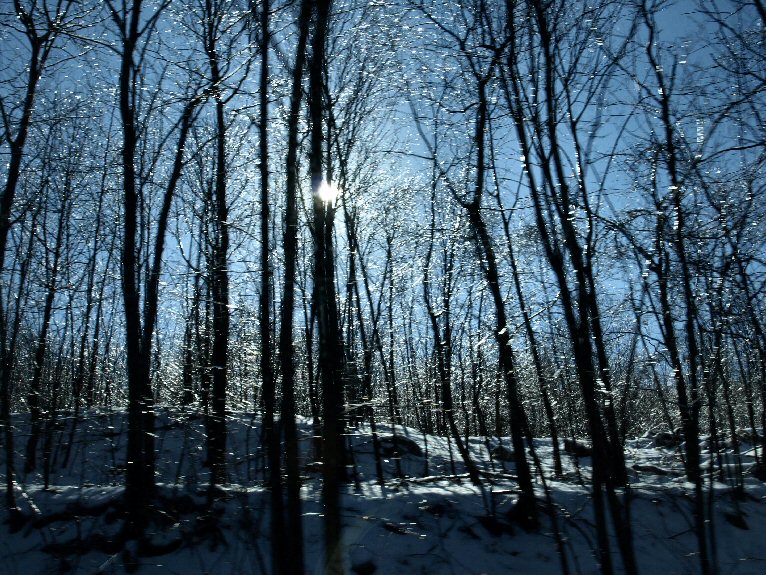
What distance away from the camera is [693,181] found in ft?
17.9

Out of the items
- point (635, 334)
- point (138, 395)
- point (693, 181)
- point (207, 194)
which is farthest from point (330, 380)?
point (207, 194)

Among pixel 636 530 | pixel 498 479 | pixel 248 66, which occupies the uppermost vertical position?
pixel 248 66

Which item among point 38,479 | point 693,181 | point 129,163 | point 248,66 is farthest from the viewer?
point 38,479

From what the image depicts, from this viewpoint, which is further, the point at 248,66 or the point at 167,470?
the point at 167,470

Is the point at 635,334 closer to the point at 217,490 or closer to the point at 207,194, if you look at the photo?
the point at 217,490

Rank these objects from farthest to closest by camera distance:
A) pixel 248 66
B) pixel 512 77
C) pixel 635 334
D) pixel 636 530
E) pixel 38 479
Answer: pixel 38 479 → pixel 636 530 → pixel 248 66 → pixel 512 77 → pixel 635 334

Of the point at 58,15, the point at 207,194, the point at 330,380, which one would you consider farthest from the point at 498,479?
the point at 58,15

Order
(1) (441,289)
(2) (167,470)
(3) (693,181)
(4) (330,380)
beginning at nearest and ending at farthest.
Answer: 1. (4) (330,380)
2. (3) (693,181)
3. (2) (167,470)
4. (1) (441,289)

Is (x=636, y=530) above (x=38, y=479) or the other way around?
the other way around

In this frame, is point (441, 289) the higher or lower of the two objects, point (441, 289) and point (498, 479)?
the higher

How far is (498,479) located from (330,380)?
240 inches

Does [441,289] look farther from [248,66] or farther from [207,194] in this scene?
[248,66]

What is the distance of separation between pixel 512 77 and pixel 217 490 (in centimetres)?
578

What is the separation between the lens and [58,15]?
7.18 m
